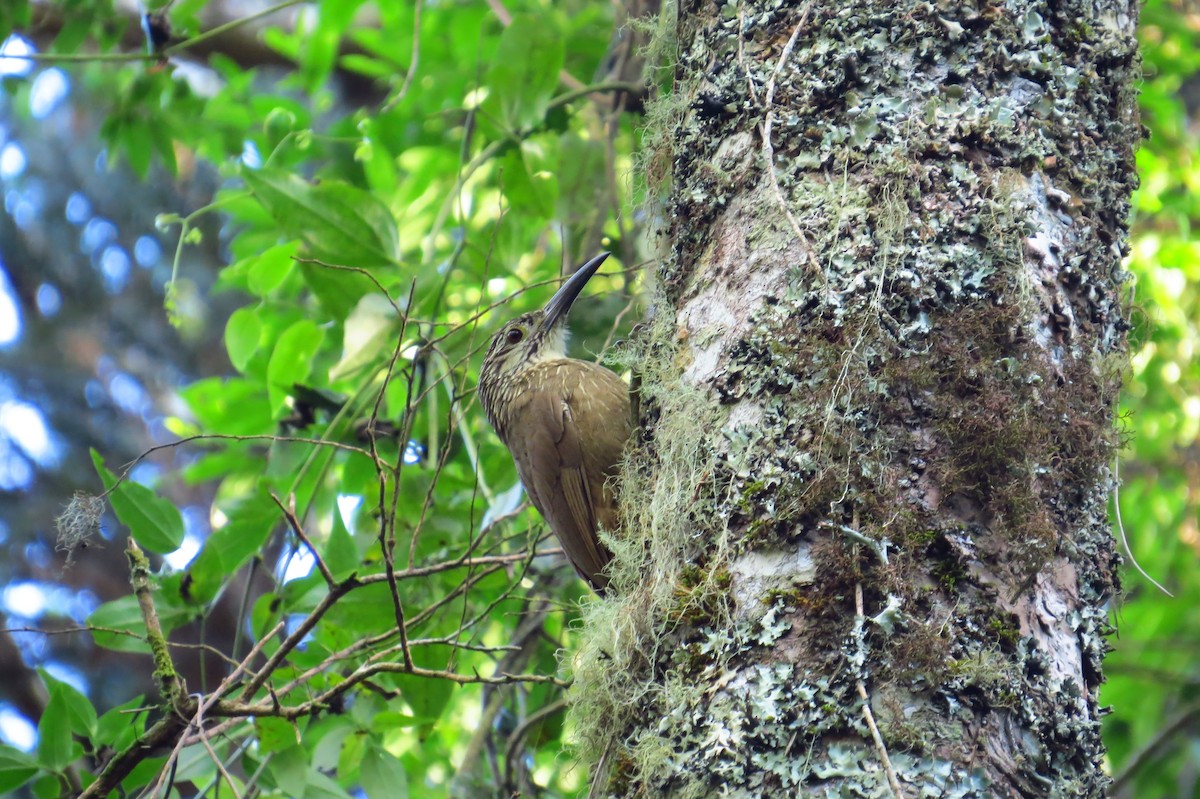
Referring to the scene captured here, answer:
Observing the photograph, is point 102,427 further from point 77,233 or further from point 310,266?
point 310,266

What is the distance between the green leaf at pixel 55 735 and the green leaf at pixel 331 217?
4.80 feet

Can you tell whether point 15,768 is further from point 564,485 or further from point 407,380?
point 564,485

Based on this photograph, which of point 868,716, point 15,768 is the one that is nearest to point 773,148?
point 868,716

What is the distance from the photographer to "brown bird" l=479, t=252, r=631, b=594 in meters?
3.05

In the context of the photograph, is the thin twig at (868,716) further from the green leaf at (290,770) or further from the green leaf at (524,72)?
the green leaf at (524,72)

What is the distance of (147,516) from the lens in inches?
106

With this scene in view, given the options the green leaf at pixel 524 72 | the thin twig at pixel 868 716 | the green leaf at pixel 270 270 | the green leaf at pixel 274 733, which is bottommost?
the green leaf at pixel 274 733

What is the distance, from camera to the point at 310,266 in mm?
3270

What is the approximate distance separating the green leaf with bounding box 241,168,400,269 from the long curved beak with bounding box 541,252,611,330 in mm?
544

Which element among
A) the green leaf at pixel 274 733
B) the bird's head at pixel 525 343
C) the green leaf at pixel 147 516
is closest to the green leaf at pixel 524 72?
the bird's head at pixel 525 343

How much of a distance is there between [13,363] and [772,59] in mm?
7758

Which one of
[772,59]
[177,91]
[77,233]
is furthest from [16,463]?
[772,59]

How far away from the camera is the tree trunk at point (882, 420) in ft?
5.67

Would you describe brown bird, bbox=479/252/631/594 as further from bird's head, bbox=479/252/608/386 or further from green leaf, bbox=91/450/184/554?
green leaf, bbox=91/450/184/554
